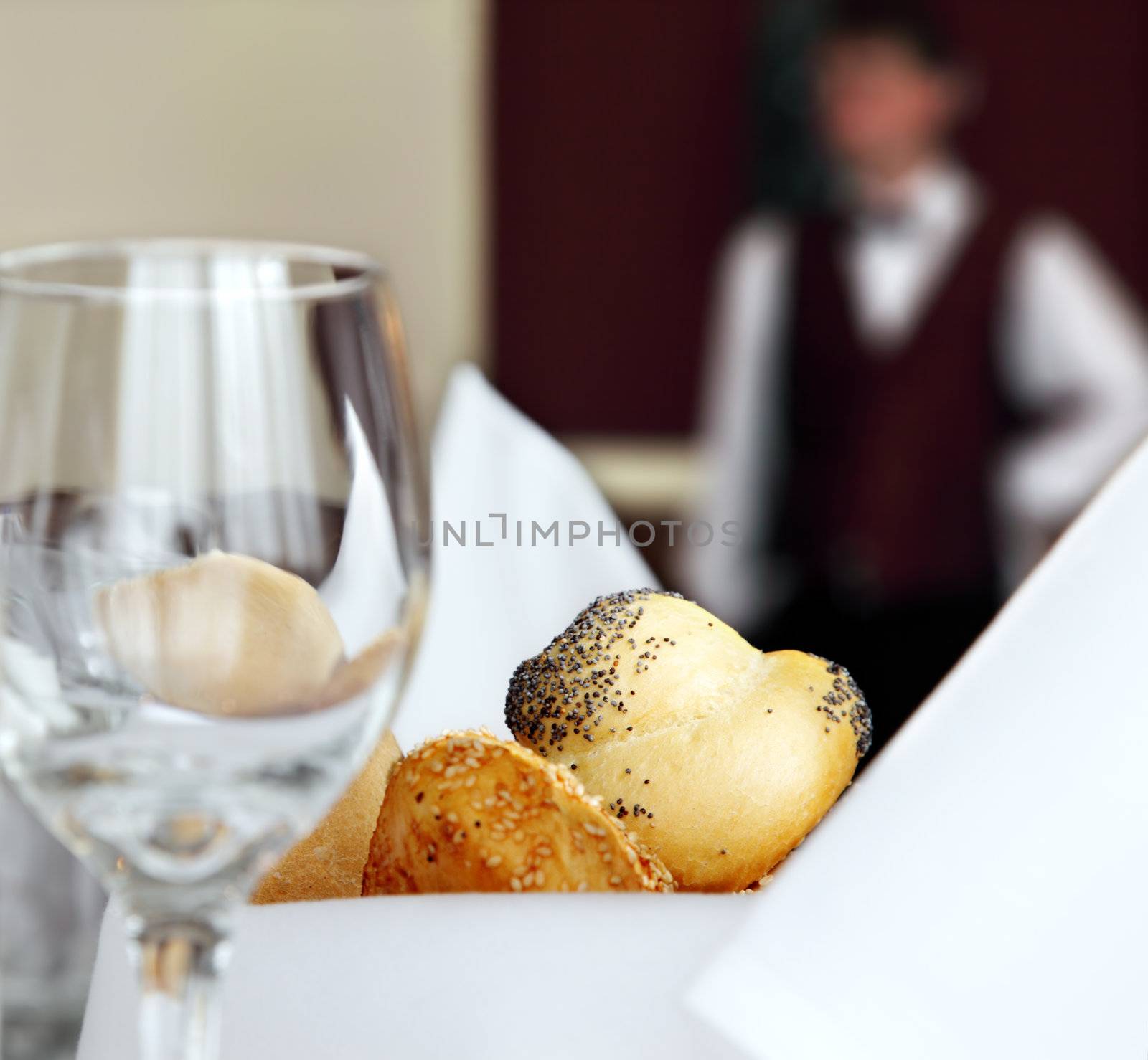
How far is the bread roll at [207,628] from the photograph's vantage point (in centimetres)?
23

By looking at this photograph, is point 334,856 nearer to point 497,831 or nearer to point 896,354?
point 497,831

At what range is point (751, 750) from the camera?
→ 1.18ft

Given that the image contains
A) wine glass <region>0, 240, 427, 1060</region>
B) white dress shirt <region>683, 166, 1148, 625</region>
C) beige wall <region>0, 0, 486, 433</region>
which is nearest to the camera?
wine glass <region>0, 240, 427, 1060</region>

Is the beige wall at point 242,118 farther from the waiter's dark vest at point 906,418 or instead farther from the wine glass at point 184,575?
the wine glass at point 184,575

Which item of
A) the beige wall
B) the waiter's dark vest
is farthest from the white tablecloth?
the beige wall

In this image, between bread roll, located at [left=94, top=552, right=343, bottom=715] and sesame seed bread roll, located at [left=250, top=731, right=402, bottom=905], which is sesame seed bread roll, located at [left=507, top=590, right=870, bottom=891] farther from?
bread roll, located at [left=94, top=552, right=343, bottom=715]

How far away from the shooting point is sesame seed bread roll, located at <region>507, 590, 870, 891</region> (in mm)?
357

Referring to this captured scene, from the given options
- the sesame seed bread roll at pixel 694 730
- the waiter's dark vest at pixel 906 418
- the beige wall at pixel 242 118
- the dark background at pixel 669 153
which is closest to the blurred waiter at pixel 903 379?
the waiter's dark vest at pixel 906 418

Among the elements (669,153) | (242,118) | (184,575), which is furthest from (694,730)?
(669,153)

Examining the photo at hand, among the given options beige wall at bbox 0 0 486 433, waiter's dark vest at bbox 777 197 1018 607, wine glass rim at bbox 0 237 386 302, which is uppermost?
wine glass rim at bbox 0 237 386 302

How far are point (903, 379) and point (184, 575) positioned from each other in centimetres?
203

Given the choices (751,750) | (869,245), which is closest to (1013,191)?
(869,245)

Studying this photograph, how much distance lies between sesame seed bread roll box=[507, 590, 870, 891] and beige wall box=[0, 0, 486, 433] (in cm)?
225

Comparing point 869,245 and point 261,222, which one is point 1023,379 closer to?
point 869,245
